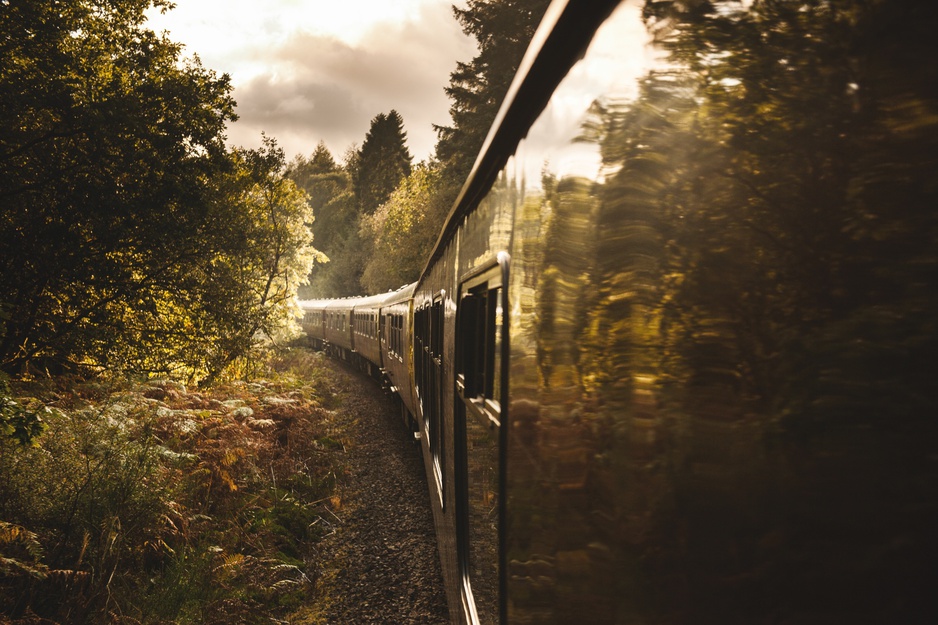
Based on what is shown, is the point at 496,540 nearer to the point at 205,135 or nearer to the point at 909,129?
the point at 909,129

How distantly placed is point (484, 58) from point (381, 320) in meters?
18.5

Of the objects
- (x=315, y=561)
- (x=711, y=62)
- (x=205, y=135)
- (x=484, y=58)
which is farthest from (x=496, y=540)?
(x=484, y=58)

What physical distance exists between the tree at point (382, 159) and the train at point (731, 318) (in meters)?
60.0

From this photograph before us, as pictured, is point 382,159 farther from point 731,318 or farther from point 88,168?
point 731,318

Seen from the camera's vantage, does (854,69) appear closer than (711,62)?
Yes

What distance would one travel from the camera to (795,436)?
0.74m

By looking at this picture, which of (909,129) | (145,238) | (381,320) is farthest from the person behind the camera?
(381,320)

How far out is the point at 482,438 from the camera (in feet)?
7.37

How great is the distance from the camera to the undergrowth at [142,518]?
429 cm

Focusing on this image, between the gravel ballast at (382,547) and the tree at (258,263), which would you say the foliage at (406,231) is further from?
the gravel ballast at (382,547)

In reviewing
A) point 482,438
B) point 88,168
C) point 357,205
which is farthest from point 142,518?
point 357,205

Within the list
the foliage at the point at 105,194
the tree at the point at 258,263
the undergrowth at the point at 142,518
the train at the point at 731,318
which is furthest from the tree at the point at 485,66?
the train at the point at 731,318

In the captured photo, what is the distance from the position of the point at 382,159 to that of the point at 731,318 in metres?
63.6

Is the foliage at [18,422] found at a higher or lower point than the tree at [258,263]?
lower
